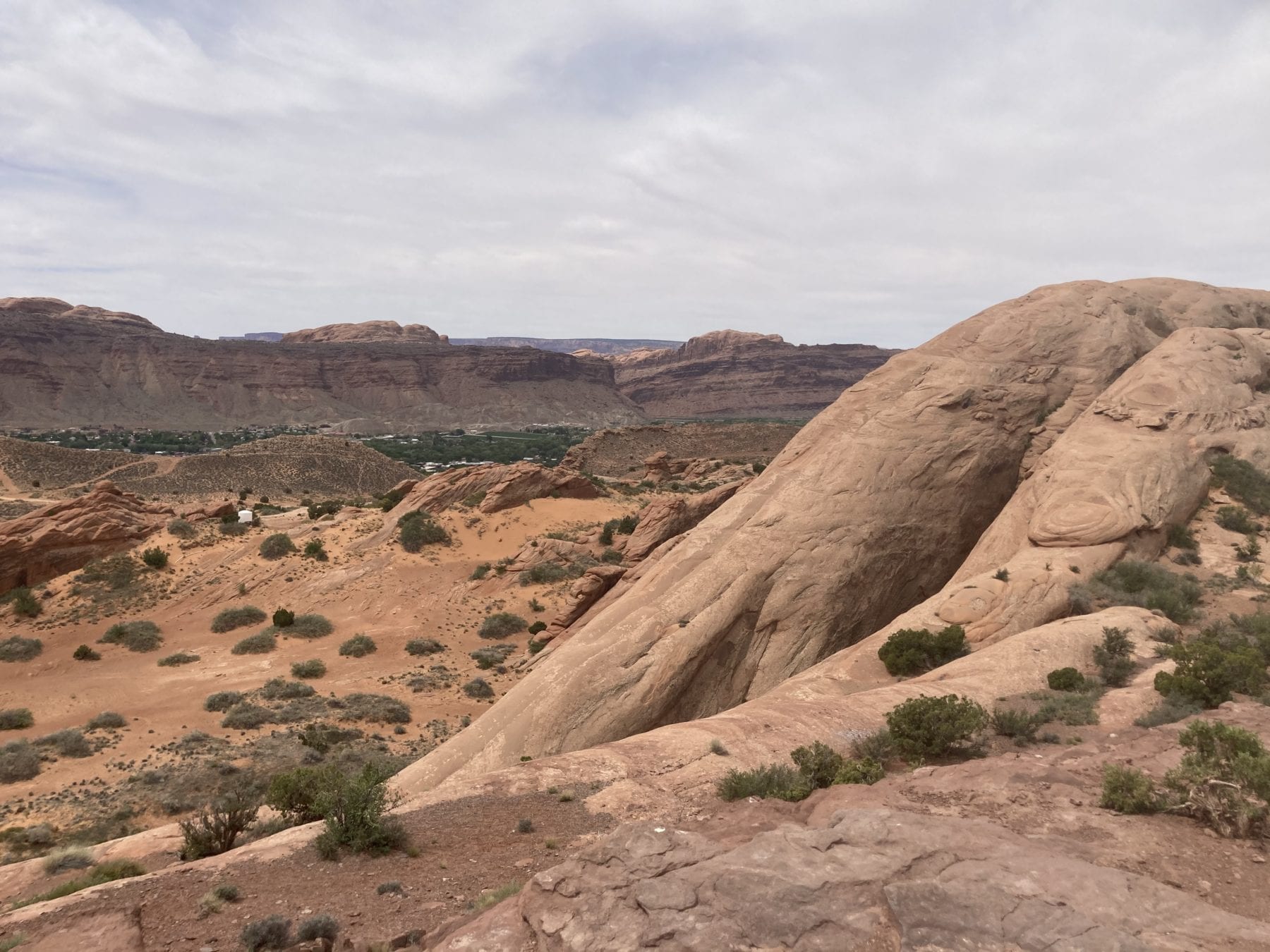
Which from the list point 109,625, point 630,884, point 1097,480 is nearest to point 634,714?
point 630,884

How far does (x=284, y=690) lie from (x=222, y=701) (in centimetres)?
184

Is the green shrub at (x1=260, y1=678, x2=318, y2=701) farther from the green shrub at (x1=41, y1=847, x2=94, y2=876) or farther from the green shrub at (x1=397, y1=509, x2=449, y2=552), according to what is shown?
the green shrub at (x1=41, y1=847, x2=94, y2=876)

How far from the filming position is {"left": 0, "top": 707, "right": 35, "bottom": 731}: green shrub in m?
22.0

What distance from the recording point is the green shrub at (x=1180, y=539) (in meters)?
20.0

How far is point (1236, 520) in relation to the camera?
20.5 meters

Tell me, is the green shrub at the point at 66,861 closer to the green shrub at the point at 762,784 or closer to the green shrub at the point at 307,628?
the green shrub at the point at 762,784

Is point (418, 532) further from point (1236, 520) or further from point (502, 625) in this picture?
point (1236, 520)

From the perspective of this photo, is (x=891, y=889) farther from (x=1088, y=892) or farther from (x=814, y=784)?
(x=814, y=784)

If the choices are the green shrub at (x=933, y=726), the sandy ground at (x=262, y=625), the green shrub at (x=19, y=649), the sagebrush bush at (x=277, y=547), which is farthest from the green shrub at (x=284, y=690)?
the green shrub at (x=933, y=726)

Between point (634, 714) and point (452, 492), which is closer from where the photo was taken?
point (634, 714)

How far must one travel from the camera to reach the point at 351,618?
32.3 m

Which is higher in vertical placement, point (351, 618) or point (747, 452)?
point (747, 452)

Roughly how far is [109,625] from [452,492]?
684 inches

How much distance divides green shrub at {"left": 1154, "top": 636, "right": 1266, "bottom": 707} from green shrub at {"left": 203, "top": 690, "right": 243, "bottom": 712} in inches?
979
